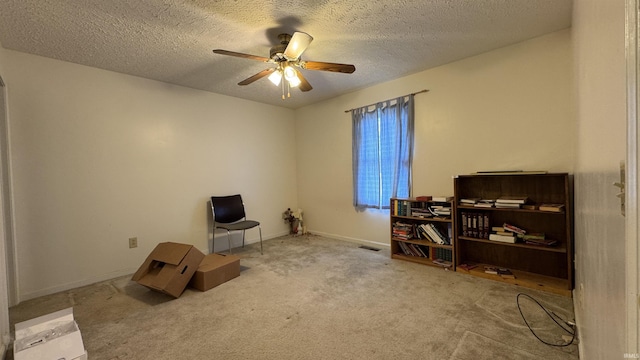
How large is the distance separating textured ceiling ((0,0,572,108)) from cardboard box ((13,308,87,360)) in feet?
7.03

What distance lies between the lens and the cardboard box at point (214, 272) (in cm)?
243

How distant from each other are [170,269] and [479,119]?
11.7 feet

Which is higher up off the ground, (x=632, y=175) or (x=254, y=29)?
(x=254, y=29)

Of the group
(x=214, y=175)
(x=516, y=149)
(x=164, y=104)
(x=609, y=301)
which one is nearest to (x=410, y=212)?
(x=516, y=149)

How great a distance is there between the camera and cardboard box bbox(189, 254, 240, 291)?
243 cm

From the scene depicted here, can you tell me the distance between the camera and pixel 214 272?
8.21 ft

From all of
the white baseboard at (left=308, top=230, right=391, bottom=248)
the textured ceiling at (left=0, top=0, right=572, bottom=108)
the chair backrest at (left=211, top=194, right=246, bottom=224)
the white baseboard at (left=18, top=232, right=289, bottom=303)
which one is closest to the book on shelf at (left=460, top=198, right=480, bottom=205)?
the white baseboard at (left=308, top=230, right=391, bottom=248)

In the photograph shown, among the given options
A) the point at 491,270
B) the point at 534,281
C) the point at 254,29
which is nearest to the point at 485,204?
the point at 491,270

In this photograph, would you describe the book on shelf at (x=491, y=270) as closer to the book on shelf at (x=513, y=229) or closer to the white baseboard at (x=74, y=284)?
the book on shelf at (x=513, y=229)

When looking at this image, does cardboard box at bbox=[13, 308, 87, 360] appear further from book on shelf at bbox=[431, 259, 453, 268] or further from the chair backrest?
book on shelf at bbox=[431, 259, 453, 268]

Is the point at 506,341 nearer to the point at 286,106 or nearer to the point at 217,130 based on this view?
the point at 217,130

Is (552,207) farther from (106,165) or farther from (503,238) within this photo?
(106,165)

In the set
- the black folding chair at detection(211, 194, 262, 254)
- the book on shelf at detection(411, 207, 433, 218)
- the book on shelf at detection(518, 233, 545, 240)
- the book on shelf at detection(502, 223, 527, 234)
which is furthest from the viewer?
the black folding chair at detection(211, 194, 262, 254)

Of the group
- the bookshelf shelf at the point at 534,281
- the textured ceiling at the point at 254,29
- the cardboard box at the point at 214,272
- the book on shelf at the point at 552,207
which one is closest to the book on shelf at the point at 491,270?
the bookshelf shelf at the point at 534,281
